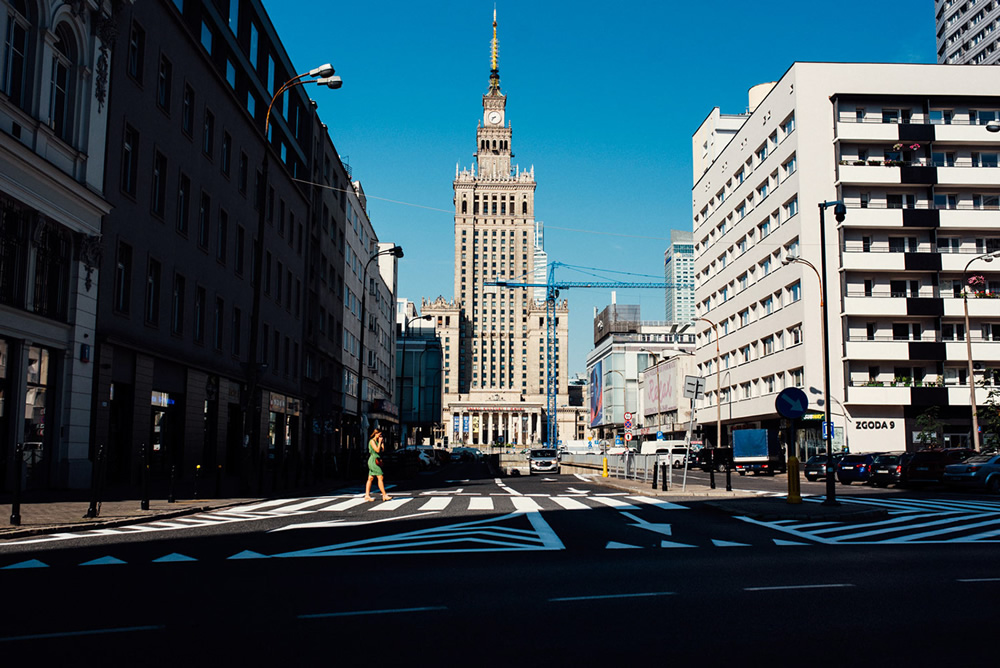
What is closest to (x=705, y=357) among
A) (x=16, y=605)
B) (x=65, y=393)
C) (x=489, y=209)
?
(x=65, y=393)

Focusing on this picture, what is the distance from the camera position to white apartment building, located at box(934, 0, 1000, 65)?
300ft

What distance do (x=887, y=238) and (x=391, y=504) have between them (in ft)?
148

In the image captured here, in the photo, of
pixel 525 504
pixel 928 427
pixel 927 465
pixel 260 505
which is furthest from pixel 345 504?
pixel 928 427

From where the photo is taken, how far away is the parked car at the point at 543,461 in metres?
51.0

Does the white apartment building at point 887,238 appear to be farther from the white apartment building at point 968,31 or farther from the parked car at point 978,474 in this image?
the white apartment building at point 968,31

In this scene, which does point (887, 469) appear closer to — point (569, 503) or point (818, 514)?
point (569, 503)

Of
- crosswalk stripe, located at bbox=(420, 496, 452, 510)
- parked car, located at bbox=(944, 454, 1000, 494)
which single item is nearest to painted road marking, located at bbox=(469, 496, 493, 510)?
crosswalk stripe, located at bbox=(420, 496, 452, 510)

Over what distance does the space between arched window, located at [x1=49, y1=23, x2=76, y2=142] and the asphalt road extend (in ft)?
38.2

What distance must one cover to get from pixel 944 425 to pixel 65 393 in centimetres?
4953

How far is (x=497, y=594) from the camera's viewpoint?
769 centimetres

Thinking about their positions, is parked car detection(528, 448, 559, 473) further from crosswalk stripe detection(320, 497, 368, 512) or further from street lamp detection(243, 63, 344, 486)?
crosswalk stripe detection(320, 497, 368, 512)

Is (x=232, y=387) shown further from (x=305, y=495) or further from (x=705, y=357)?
(x=705, y=357)

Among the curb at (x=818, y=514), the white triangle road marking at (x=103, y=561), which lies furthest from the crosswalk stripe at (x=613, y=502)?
the white triangle road marking at (x=103, y=561)

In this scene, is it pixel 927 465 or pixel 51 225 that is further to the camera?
pixel 927 465
